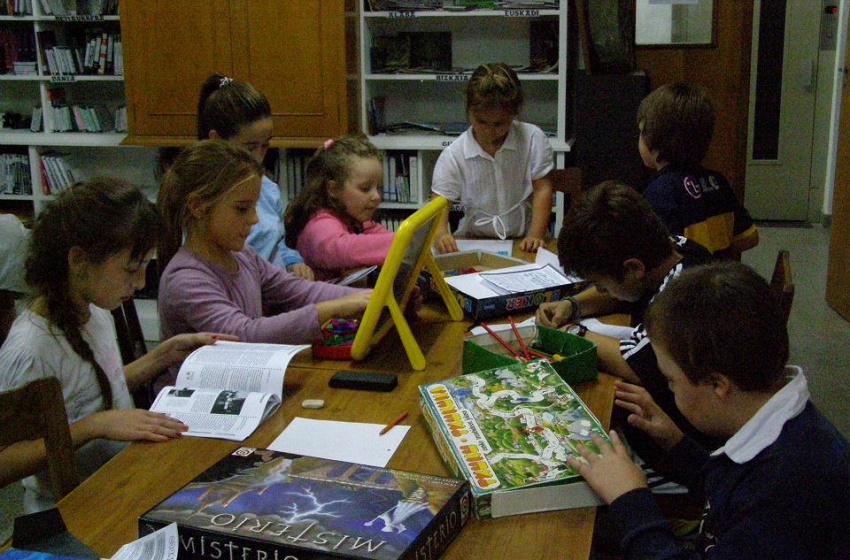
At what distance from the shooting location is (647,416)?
5.34ft

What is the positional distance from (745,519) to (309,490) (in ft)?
1.89

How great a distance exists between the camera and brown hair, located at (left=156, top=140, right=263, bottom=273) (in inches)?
77.3

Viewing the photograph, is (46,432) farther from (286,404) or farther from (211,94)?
(211,94)

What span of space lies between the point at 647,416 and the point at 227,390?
2.60 ft

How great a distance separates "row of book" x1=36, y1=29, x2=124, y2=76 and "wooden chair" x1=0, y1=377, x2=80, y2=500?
3509 mm

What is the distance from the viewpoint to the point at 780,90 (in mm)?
6246

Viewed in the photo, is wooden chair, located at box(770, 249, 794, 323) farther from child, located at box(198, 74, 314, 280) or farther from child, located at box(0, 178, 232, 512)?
child, located at box(198, 74, 314, 280)

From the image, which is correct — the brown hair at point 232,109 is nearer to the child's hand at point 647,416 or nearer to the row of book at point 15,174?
the child's hand at point 647,416

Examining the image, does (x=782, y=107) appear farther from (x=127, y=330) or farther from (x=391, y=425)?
(x=391, y=425)

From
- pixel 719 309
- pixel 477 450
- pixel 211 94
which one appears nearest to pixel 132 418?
pixel 477 450

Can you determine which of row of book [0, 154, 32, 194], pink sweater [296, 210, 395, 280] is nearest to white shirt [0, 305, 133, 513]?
pink sweater [296, 210, 395, 280]

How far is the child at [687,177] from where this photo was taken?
251cm

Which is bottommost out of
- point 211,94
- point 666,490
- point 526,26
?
point 666,490

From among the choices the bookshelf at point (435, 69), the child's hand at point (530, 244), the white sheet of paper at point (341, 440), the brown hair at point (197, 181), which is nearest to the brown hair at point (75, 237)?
the brown hair at point (197, 181)
